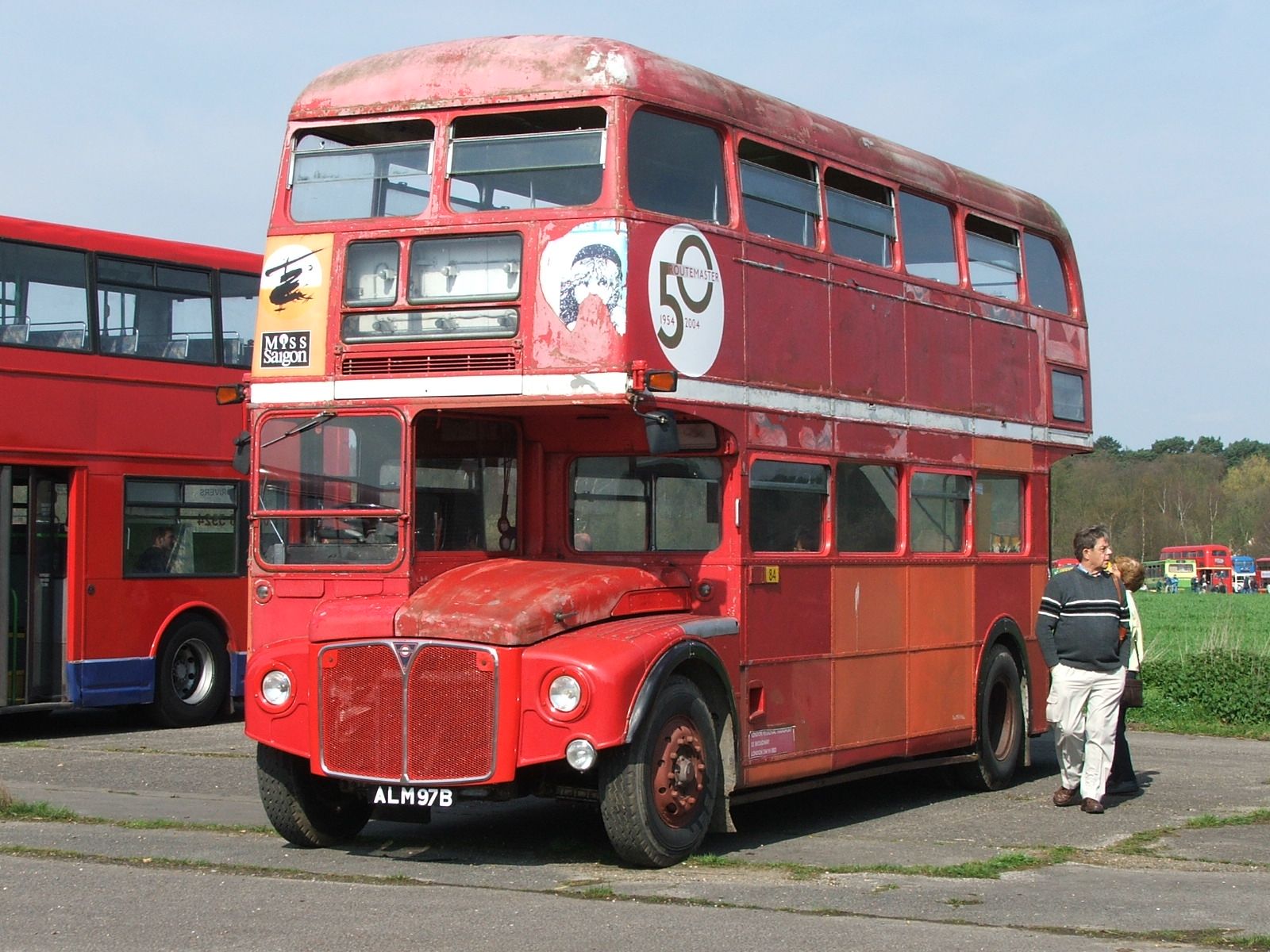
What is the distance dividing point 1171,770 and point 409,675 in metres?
8.20

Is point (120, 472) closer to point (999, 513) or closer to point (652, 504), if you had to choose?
point (999, 513)

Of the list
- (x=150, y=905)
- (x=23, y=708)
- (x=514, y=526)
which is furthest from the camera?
(x=23, y=708)

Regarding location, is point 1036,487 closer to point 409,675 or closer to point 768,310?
point 768,310

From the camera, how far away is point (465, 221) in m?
10.4

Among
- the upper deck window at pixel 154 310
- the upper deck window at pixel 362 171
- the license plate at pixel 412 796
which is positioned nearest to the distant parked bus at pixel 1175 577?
the upper deck window at pixel 154 310

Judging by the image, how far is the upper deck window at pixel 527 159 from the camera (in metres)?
10.4

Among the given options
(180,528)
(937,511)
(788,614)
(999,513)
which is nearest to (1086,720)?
(937,511)

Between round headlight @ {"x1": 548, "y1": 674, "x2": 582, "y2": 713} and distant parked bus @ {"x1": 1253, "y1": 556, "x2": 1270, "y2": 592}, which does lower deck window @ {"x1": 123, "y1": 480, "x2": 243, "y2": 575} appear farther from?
distant parked bus @ {"x1": 1253, "y1": 556, "x2": 1270, "y2": 592}

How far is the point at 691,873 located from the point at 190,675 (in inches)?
439

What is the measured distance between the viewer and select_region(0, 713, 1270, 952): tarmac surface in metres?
8.05

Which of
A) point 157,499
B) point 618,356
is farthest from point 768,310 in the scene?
point 157,499

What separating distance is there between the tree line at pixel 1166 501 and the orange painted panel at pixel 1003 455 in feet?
279

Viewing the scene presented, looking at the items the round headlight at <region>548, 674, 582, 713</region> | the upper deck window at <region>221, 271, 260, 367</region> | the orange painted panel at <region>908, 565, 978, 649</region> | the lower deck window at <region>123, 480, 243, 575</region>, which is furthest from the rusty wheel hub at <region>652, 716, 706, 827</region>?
the upper deck window at <region>221, 271, 260, 367</region>

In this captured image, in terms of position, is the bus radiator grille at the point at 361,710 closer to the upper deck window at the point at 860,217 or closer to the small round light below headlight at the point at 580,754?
the small round light below headlight at the point at 580,754
